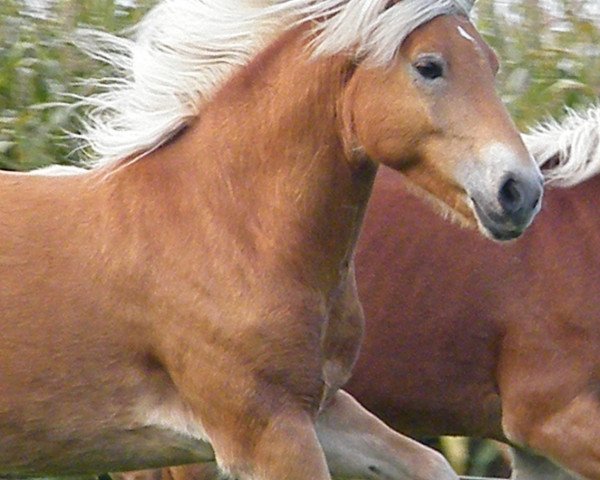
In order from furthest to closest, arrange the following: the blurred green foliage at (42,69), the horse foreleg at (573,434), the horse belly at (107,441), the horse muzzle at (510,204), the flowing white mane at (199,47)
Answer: the blurred green foliage at (42,69)
the horse foreleg at (573,434)
the horse belly at (107,441)
the flowing white mane at (199,47)
the horse muzzle at (510,204)

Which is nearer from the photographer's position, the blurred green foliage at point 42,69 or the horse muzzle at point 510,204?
the horse muzzle at point 510,204

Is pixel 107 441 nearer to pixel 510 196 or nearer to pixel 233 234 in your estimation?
pixel 233 234

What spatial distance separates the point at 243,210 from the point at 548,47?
9.63 ft

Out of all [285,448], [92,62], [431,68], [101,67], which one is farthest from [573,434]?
[92,62]

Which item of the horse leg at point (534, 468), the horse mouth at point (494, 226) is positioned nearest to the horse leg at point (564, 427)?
the horse leg at point (534, 468)

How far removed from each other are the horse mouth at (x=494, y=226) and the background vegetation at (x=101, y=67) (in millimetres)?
2285

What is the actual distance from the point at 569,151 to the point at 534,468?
3.39ft

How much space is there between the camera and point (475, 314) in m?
4.78

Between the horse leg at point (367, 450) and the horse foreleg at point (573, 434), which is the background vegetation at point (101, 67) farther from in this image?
the horse leg at point (367, 450)

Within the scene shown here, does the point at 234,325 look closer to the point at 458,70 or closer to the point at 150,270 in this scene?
the point at 150,270

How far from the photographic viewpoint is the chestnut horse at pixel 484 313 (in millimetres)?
4656

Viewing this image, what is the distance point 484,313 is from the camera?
4.77m

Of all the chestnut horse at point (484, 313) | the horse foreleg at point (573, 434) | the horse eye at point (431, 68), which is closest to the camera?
the horse eye at point (431, 68)

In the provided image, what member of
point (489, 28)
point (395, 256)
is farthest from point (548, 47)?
point (395, 256)
